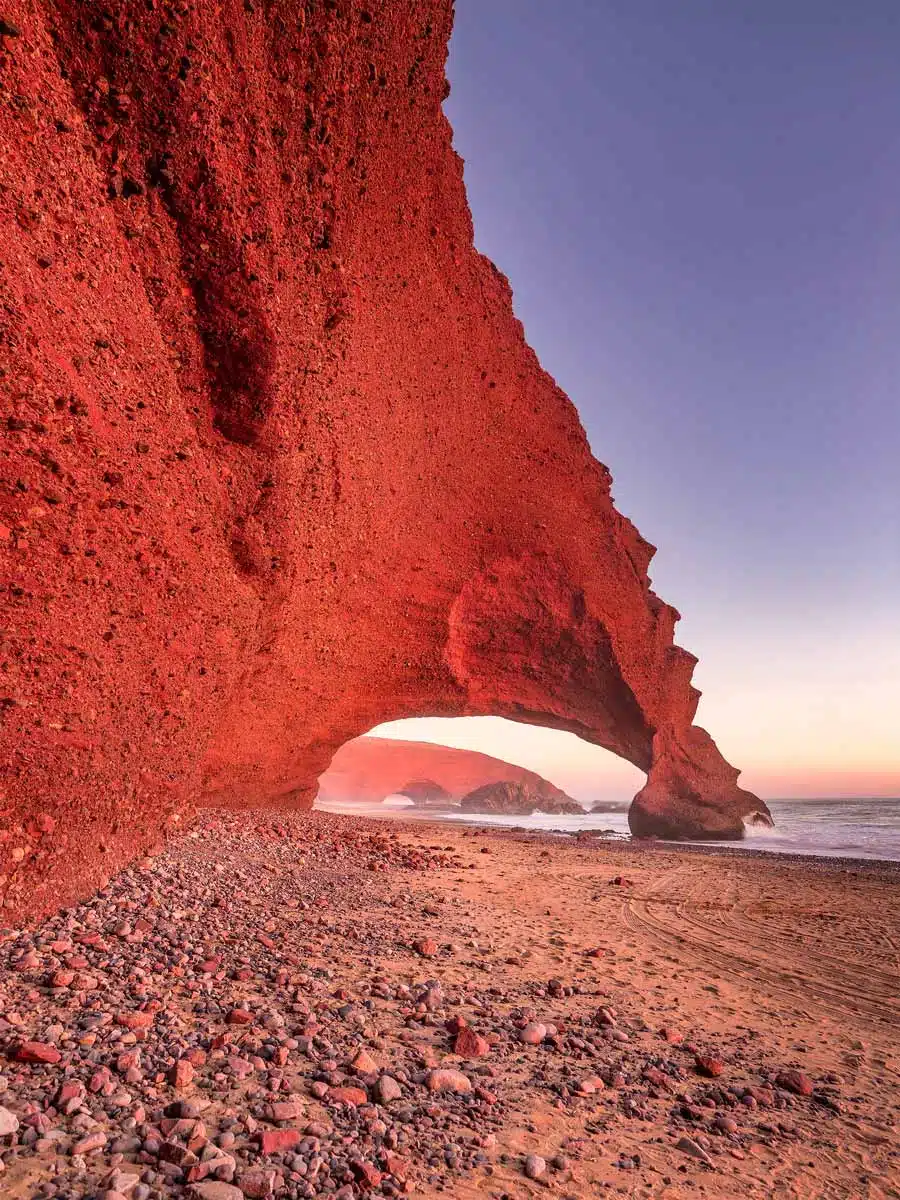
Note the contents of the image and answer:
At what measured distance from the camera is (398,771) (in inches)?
3531

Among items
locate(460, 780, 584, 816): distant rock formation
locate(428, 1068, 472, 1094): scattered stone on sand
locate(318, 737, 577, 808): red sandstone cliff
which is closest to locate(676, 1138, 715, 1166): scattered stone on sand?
locate(428, 1068, 472, 1094): scattered stone on sand

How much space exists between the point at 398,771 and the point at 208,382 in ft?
287

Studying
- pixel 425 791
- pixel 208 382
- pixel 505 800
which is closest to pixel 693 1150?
pixel 208 382

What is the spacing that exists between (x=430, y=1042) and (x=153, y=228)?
21.2ft

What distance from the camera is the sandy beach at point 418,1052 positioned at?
6.73 feet

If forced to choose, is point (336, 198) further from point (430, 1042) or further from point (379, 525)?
point (430, 1042)

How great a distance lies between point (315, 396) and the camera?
804 cm

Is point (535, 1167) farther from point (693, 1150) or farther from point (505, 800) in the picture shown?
point (505, 800)

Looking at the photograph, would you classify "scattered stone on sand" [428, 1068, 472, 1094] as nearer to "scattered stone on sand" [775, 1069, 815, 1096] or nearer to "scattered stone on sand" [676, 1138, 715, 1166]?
"scattered stone on sand" [676, 1138, 715, 1166]

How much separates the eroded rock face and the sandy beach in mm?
1281

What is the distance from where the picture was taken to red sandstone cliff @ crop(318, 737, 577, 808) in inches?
3457

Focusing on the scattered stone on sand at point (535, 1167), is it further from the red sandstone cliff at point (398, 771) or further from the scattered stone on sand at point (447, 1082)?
the red sandstone cliff at point (398, 771)

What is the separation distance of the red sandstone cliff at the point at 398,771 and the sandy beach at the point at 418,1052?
83.2 m

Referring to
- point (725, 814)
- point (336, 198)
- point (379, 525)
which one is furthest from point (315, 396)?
point (725, 814)
